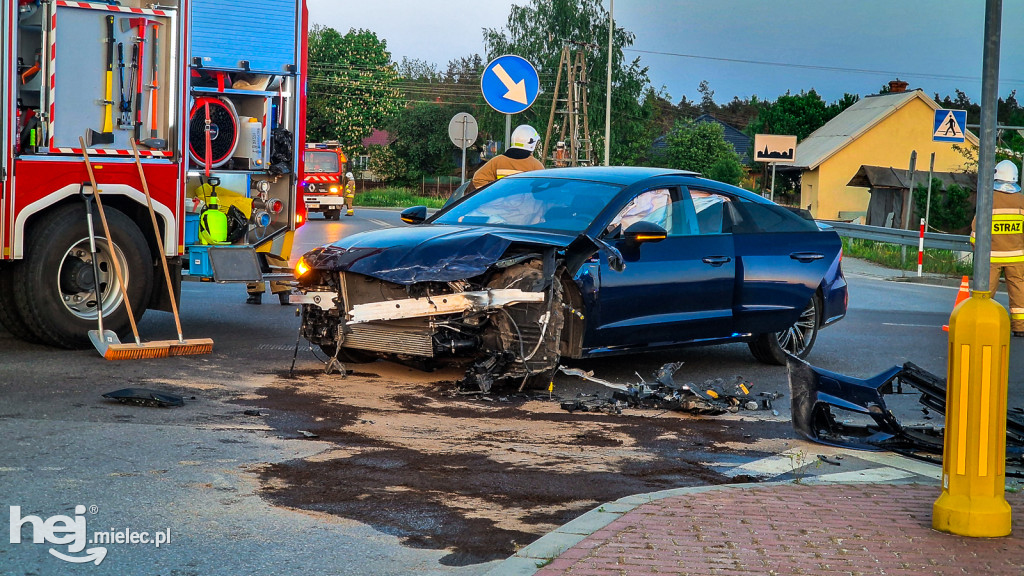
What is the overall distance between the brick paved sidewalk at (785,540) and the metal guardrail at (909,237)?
1504cm

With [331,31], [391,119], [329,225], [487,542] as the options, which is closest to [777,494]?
[487,542]

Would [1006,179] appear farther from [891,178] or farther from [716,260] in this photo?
[891,178]

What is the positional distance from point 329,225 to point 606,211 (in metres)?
Answer: 25.3

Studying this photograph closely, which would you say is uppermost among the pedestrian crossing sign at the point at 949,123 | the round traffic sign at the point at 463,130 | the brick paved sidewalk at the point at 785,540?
the pedestrian crossing sign at the point at 949,123

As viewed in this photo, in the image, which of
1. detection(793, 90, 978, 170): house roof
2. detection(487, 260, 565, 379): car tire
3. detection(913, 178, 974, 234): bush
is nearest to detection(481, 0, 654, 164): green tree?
detection(793, 90, 978, 170): house roof

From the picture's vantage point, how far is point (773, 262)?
31.2 ft

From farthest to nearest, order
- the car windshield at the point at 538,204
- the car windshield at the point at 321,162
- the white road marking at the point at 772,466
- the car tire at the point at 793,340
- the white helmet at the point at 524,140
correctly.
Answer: the car windshield at the point at 321,162, the white helmet at the point at 524,140, the car tire at the point at 793,340, the car windshield at the point at 538,204, the white road marking at the point at 772,466

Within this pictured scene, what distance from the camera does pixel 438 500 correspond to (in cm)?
534

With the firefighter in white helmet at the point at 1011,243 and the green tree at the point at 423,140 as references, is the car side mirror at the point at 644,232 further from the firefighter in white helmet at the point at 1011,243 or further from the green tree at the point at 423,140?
the green tree at the point at 423,140

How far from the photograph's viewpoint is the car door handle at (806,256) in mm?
9719

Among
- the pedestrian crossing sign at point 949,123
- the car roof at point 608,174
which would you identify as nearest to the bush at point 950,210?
the pedestrian crossing sign at point 949,123

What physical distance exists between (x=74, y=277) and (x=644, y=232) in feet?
14.4

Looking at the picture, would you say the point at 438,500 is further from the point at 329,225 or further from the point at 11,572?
the point at 329,225

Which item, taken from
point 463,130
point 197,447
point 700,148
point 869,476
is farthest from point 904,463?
point 700,148
